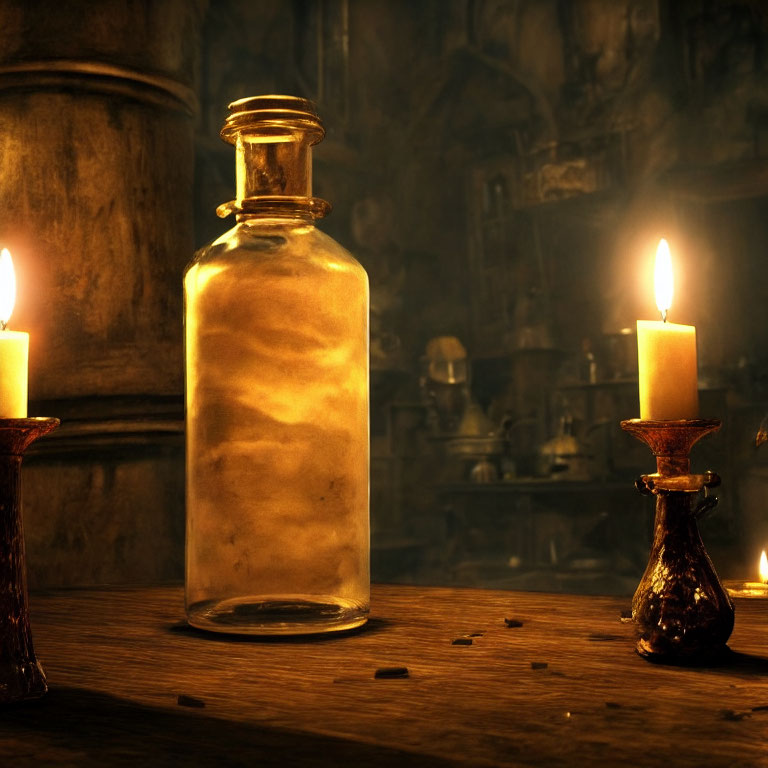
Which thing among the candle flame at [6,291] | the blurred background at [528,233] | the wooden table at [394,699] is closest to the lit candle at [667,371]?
the wooden table at [394,699]

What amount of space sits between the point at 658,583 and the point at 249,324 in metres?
0.32

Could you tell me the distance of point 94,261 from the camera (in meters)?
1.33

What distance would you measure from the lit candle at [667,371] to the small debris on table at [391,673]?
0.21 metres

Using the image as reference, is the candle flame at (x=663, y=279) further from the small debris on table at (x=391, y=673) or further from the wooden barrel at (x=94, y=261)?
the wooden barrel at (x=94, y=261)

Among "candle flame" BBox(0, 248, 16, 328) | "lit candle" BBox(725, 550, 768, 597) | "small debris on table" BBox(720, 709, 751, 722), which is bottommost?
"lit candle" BBox(725, 550, 768, 597)

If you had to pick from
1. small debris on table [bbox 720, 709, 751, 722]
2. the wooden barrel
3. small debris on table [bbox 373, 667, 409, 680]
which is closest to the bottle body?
small debris on table [bbox 373, 667, 409, 680]

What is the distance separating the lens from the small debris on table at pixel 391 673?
0.60 meters

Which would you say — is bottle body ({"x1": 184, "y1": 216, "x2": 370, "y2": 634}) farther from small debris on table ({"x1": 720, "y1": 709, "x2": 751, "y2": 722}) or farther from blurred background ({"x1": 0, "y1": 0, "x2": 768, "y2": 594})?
blurred background ({"x1": 0, "y1": 0, "x2": 768, "y2": 594})

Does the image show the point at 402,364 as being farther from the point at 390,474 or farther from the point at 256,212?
the point at 256,212

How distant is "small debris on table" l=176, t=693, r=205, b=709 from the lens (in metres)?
0.53

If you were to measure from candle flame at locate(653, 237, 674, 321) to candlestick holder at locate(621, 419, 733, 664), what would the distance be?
89 millimetres

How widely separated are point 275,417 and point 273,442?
17 mm

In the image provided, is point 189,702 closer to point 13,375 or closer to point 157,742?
point 157,742

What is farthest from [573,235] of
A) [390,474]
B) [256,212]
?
[256,212]
